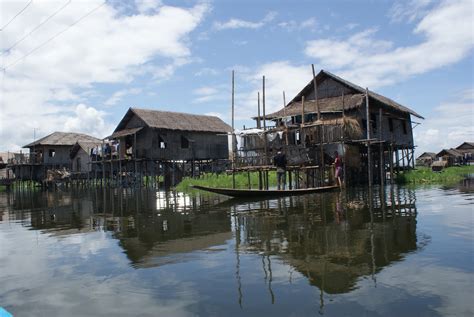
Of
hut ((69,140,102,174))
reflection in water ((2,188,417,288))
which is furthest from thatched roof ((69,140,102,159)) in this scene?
reflection in water ((2,188,417,288))

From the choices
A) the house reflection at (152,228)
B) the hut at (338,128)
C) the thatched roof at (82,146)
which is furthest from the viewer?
the thatched roof at (82,146)

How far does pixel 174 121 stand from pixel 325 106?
14.5 m

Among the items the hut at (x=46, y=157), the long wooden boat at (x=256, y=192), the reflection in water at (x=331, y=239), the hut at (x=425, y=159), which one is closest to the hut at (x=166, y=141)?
the hut at (x=46, y=157)

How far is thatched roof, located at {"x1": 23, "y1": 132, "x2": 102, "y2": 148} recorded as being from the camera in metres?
46.9

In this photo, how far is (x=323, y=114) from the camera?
79.3ft

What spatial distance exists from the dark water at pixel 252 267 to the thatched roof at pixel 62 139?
3924cm

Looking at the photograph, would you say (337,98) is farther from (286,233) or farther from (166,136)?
(286,233)

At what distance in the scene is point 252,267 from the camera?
6.16 metres

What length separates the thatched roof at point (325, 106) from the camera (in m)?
23.1

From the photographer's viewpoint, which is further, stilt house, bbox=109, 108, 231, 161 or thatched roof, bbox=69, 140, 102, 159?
thatched roof, bbox=69, 140, 102, 159

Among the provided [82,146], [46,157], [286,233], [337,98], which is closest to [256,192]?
[286,233]

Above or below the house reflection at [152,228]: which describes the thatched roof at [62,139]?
above

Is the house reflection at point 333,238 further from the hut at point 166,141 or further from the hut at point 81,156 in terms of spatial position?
the hut at point 81,156

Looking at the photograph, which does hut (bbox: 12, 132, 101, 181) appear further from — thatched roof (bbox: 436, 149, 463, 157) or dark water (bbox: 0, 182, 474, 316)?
thatched roof (bbox: 436, 149, 463, 157)
